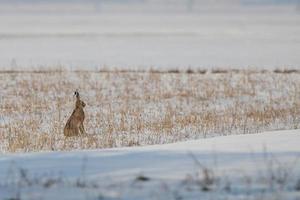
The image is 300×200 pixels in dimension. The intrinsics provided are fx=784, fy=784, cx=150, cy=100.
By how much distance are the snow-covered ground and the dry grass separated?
2724 millimetres

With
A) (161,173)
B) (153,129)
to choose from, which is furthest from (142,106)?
(161,173)

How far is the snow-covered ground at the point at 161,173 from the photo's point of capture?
21.2ft

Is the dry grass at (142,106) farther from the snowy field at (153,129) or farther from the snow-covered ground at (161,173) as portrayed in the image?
the snow-covered ground at (161,173)

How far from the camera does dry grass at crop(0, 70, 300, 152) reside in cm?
1211

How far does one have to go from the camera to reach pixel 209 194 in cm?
645

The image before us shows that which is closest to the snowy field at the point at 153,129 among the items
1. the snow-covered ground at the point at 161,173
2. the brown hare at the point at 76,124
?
the snow-covered ground at the point at 161,173

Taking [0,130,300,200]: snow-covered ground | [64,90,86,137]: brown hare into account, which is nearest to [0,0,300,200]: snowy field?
[0,130,300,200]: snow-covered ground

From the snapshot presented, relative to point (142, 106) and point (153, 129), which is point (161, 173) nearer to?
point (153, 129)

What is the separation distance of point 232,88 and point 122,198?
13508 millimetres

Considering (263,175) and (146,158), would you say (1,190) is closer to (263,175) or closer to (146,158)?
(146,158)

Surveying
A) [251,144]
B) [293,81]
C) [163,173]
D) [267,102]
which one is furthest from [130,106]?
[163,173]

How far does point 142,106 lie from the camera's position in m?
16.5

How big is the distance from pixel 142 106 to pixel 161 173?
31.1 feet

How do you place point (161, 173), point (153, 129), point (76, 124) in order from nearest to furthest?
point (161, 173)
point (76, 124)
point (153, 129)
